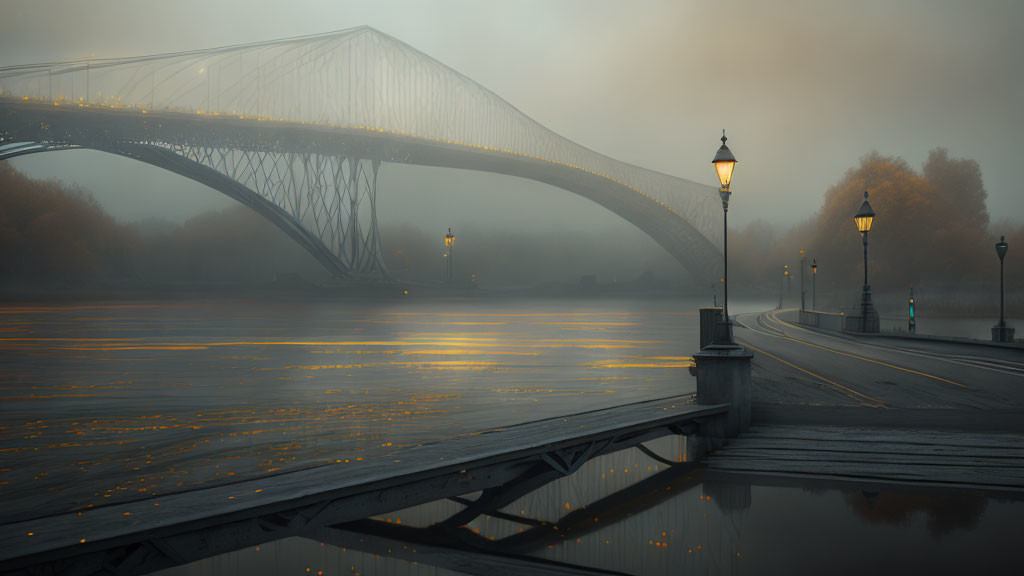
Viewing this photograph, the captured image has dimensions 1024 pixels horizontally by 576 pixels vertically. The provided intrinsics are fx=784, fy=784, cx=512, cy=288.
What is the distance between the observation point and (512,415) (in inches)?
385

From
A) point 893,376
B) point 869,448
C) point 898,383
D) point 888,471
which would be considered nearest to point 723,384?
point 869,448

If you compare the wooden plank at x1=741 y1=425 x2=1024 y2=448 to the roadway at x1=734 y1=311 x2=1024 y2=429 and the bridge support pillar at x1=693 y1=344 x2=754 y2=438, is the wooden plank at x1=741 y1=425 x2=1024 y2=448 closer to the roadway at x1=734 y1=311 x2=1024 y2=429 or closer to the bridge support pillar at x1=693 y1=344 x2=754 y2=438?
the bridge support pillar at x1=693 y1=344 x2=754 y2=438

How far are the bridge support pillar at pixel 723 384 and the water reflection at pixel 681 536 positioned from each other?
45.1 inches

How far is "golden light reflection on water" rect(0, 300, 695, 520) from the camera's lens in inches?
274

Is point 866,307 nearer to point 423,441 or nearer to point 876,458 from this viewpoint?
point 876,458

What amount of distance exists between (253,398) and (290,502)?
7.15 m

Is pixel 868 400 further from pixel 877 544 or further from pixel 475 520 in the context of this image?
pixel 475 520

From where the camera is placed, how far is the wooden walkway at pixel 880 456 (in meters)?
6.68

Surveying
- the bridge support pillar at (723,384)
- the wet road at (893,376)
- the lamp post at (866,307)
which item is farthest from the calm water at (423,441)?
the lamp post at (866,307)

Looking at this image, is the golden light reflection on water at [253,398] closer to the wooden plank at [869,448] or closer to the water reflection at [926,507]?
the wooden plank at [869,448]

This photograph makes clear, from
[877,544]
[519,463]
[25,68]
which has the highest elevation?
[25,68]

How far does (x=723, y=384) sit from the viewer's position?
8.09m

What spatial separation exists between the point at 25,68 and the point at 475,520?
238ft

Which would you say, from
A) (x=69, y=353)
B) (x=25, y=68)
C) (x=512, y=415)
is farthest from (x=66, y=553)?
(x=25, y=68)
